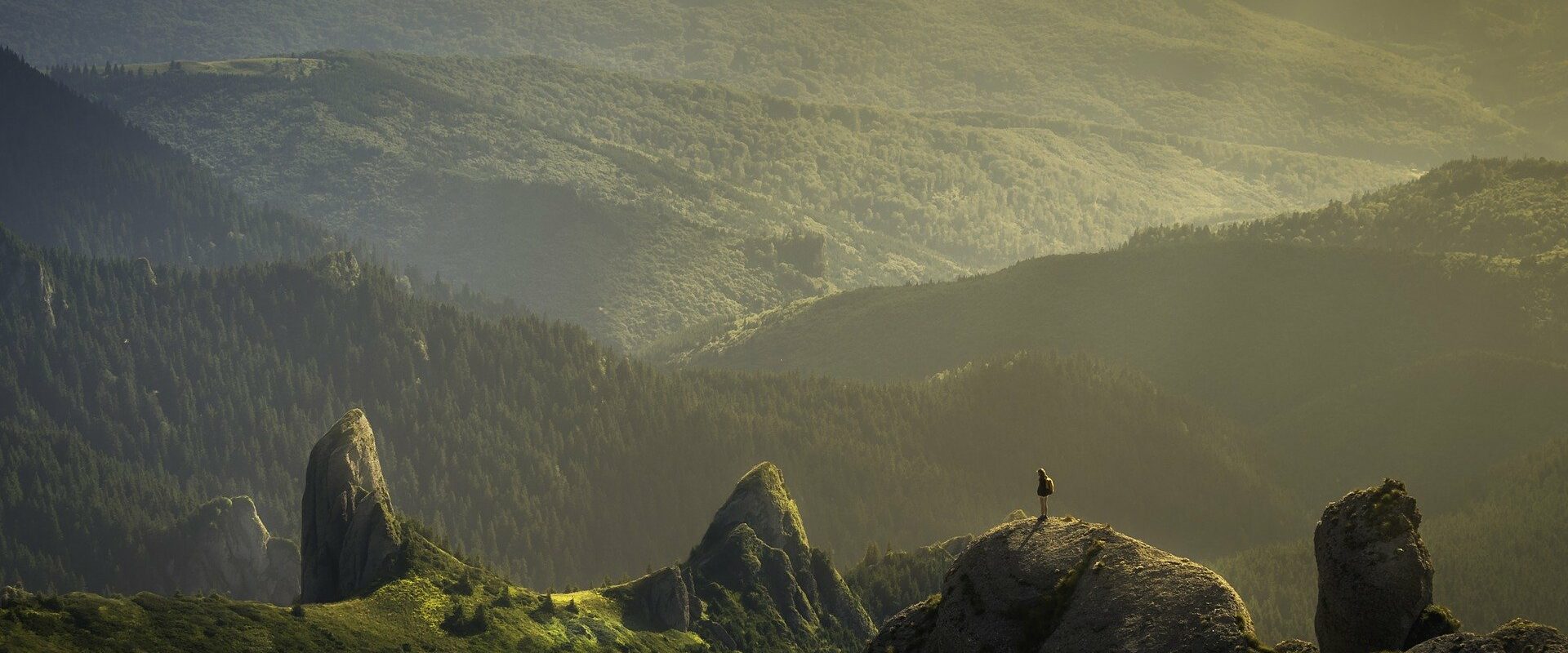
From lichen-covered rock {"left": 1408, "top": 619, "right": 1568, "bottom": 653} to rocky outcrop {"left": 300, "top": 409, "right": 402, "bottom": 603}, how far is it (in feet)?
412

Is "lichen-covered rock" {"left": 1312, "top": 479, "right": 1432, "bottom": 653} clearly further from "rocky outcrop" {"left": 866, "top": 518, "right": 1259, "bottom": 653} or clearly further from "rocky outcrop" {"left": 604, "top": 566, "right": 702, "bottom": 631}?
"rocky outcrop" {"left": 604, "top": 566, "right": 702, "bottom": 631}

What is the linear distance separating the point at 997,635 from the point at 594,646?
370 feet

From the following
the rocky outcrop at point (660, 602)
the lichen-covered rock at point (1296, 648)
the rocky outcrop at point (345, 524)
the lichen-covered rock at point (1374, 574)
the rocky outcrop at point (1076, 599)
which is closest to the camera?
the rocky outcrop at point (1076, 599)

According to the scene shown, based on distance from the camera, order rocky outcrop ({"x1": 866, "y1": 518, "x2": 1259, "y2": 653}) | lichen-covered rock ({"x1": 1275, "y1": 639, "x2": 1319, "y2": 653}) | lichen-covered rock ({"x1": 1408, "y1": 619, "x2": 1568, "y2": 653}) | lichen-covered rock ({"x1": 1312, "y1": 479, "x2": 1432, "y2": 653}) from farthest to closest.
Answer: lichen-covered rock ({"x1": 1312, "y1": 479, "x2": 1432, "y2": 653}) < lichen-covered rock ({"x1": 1275, "y1": 639, "x2": 1319, "y2": 653}) < rocky outcrop ({"x1": 866, "y1": 518, "x2": 1259, "y2": 653}) < lichen-covered rock ({"x1": 1408, "y1": 619, "x2": 1568, "y2": 653})

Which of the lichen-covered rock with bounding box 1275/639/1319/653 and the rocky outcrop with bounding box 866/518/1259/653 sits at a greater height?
the rocky outcrop with bounding box 866/518/1259/653

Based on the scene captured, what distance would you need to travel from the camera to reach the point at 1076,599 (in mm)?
70438

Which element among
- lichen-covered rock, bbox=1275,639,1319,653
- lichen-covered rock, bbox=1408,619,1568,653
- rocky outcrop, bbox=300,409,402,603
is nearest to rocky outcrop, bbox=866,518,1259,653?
lichen-covered rock, bbox=1275,639,1319,653

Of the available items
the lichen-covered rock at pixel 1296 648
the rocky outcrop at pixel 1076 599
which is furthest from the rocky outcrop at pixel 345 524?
the lichen-covered rock at pixel 1296 648

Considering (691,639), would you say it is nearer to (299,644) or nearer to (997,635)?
(299,644)

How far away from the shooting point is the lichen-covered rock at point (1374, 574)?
71625mm

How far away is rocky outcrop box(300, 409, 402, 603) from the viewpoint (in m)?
174

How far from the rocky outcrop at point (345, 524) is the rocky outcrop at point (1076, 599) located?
103795 mm

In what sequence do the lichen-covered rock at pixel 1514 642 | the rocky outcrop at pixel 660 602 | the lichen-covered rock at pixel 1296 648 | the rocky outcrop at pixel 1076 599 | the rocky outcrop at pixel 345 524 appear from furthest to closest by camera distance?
the rocky outcrop at pixel 660 602, the rocky outcrop at pixel 345 524, the lichen-covered rock at pixel 1296 648, the rocky outcrop at pixel 1076 599, the lichen-covered rock at pixel 1514 642

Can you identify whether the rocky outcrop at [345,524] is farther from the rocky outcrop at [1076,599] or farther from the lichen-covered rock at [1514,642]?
the lichen-covered rock at [1514,642]
